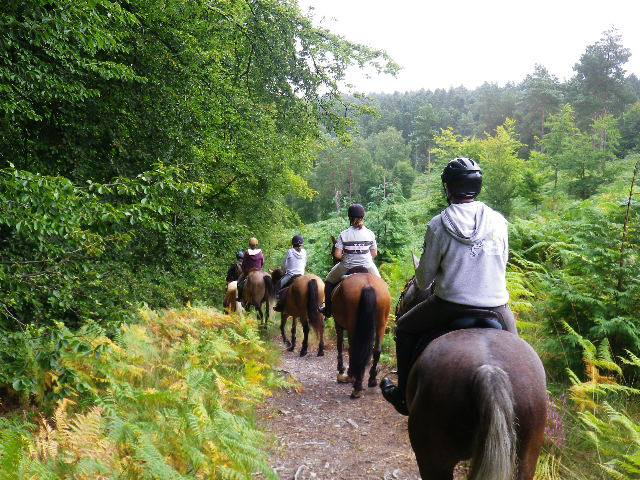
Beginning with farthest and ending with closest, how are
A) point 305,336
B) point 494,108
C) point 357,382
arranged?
point 494,108 → point 305,336 → point 357,382

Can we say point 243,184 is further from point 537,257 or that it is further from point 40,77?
point 40,77

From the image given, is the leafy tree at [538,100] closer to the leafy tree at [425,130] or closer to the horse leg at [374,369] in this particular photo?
the leafy tree at [425,130]

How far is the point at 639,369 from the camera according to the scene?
5.59 m

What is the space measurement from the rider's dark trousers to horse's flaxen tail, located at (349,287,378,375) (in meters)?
2.61

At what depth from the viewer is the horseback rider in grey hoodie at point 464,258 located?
3248mm

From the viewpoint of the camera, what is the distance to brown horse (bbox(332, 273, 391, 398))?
6.66m

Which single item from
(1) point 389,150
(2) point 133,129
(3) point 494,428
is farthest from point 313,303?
(1) point 389,150

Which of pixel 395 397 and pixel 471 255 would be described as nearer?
pixel 471 255

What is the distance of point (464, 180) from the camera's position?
3.49 meters

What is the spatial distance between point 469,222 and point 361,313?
3.62 metres

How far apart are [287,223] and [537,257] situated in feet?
47.2

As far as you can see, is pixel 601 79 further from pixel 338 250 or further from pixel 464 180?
pixel 464 180

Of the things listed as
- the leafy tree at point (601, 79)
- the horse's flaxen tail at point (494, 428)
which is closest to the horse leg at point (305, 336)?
the horse's flaxen tail at point (494, 428)

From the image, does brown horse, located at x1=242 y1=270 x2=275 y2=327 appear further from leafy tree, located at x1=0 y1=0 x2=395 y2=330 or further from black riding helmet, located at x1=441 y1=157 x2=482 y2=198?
black riding helmet, located at x1=441 y1=157 x2=482 y2=198
